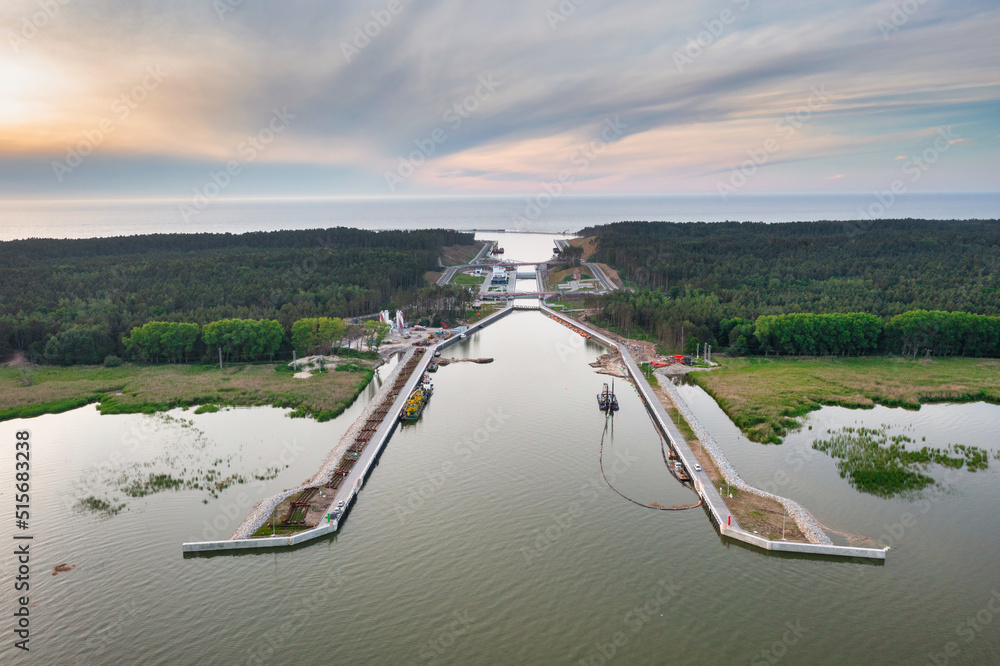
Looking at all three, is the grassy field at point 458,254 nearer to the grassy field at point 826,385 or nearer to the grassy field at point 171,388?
the grassy field at point 171,388

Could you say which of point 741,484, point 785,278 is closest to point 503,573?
point 741,484

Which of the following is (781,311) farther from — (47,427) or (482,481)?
(47,427)

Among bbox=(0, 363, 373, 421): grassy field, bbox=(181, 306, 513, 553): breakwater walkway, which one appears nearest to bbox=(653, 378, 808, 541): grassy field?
bbox=(181, 306, 513, 553): breakwater walkway

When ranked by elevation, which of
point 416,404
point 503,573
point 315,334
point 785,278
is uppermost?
point 785,278

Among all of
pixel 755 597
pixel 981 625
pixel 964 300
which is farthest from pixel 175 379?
pixel 964 300

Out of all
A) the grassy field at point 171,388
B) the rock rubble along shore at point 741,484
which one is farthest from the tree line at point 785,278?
the grassy field at point 171,388

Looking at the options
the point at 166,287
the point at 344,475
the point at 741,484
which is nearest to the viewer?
the point at 741,484

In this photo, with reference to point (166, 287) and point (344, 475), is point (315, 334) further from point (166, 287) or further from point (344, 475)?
point (166, 287)
